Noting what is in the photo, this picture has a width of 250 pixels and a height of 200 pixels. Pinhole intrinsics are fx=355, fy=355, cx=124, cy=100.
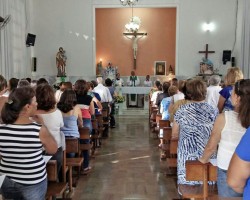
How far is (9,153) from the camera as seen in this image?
261cm

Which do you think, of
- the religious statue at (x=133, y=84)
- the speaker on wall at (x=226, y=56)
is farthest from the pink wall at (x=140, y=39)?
the speaker on wall at (x=226, y=56)

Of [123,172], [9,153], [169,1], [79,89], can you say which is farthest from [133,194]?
[169,1]

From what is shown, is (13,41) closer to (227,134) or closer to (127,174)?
(127,174)

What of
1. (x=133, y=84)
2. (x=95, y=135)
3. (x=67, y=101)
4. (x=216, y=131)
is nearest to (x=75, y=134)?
(x=67, y=101)

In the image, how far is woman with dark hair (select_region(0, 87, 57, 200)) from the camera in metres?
2.57

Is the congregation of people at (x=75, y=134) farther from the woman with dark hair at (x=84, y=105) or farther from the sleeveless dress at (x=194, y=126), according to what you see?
the woman with dark hair at (x=84, y=105)

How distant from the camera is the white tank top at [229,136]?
2.55 metres

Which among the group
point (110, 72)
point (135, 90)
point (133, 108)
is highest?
point (110, 72)

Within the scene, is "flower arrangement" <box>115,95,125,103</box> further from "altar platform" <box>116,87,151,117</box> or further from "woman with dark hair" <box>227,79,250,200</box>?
"woman with dark hair" <box>227,79,250,200</box>

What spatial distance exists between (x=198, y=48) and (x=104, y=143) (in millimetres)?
7706

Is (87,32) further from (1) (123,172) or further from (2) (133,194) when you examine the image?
(2) (133,194)

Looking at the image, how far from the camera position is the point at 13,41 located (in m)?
11.4

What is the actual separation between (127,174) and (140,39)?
979 cm

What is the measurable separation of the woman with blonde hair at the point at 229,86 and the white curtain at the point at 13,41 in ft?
23.0
